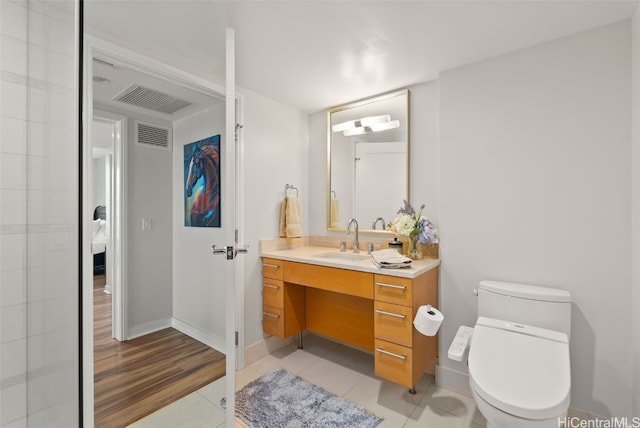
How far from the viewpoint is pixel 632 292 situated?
1.44 meters

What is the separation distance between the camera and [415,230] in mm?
2043

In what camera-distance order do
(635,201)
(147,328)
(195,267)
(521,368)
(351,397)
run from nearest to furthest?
(521,368) → (635,201) → (351,397) → (147,328) → (195,267)

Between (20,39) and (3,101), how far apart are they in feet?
0.82

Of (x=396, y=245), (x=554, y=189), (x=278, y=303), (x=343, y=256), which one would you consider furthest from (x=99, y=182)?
(x=554, y=189)

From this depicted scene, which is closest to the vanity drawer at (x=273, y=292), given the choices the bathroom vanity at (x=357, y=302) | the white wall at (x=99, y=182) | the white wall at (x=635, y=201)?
the bathroom vanity at (x=357, y=302)

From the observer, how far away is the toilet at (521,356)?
3.61ft

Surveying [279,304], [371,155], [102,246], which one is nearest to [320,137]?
[371,155]

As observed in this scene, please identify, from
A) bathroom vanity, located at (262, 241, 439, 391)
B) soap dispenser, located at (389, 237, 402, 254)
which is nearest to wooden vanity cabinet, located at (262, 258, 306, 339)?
bathroom vanity, located at (262, 241, 439, 391)

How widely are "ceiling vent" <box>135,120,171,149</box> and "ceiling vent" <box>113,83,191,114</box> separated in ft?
0.40

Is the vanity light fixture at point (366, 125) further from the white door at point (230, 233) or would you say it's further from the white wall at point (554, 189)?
the white door at point (230, 233)

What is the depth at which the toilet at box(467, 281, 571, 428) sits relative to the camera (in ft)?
3.61

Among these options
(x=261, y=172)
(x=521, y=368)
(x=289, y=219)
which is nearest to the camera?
(x=521, y=368)

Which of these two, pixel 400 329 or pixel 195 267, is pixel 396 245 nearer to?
pixel 400 329

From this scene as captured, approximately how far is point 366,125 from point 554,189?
1.42 meters
